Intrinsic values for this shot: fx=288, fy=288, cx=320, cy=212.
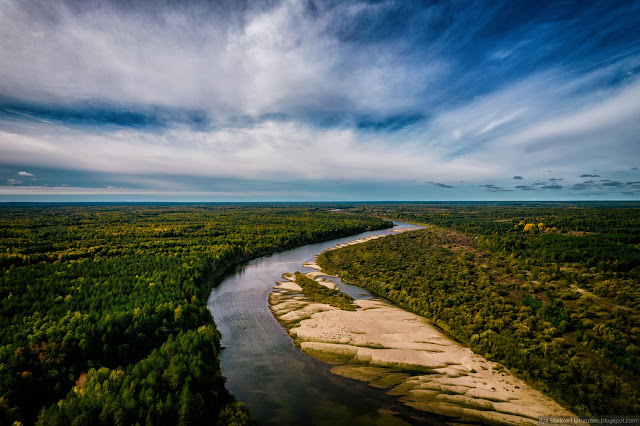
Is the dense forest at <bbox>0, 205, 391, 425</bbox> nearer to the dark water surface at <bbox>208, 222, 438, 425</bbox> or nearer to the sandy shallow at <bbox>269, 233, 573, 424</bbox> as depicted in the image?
the dark water surface at <bbox>208, 222, 438, 425</bbox>

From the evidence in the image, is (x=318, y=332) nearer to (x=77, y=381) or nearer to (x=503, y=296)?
(x=77, y=381)

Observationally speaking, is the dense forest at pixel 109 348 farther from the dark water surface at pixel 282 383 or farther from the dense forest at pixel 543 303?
the dense forest at pixel 543 303

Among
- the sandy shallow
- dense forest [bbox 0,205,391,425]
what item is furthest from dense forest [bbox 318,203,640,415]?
dense forest [bbox 0,205,391,425]

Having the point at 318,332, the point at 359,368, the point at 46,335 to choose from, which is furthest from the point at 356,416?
the point at 46,335

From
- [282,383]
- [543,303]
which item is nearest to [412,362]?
[282,383]

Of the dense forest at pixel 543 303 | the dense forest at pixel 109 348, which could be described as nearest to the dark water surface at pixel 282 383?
the dense forest at pixel 109 348
